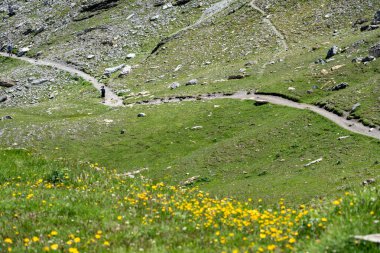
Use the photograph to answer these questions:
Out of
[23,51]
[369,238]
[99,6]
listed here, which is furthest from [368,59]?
[99,6]

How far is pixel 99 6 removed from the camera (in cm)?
15012

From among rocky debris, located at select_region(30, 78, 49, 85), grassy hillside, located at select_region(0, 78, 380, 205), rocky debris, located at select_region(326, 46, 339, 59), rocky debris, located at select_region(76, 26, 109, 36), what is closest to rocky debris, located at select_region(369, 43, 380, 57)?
rocky debris, located at select_region(326, 46, 339, 59)

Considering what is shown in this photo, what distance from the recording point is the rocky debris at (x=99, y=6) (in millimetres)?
148400

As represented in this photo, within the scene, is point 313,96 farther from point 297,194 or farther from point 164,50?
point 164,50

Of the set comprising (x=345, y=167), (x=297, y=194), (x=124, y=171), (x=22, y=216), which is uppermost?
(x=22, y=216)

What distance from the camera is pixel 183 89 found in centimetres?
7400

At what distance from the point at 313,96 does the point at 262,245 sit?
4678 cm

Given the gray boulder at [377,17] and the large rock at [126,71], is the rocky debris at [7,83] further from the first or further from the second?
the gray boulder at [377,17]

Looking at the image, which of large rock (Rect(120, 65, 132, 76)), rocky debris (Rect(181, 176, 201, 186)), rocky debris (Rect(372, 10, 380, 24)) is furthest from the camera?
large rock (Rect(120, 65, 132, 76))

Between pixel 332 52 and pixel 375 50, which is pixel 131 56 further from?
pixel 375 50

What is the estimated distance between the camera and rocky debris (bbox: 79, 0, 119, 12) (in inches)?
5843

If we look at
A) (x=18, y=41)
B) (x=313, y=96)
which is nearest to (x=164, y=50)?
(x=313, y=96)

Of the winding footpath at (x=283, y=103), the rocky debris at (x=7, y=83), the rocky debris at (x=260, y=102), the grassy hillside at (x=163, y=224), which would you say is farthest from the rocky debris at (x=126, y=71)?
the grassy hillside at (x=163, y=224)

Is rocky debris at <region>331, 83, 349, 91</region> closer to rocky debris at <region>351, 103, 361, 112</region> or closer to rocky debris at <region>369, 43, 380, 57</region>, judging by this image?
rocky debris at <region>351, 103, 361, 112</region>
